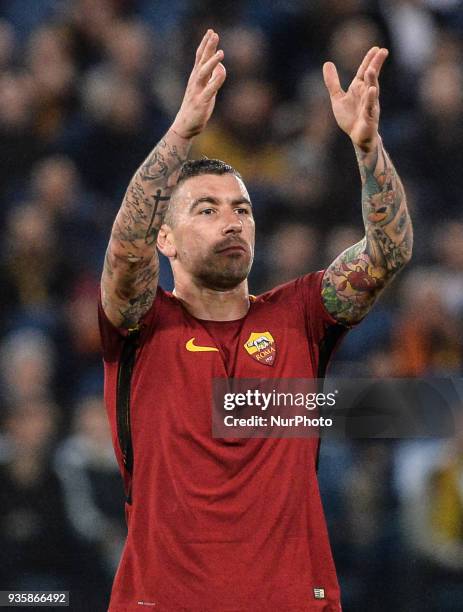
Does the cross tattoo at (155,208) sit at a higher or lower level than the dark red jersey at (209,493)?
higher

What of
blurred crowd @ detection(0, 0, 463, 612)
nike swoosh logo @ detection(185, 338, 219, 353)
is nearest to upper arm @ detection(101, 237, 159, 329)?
nike swoosh logo @ detection(185, 338, 219, 353)

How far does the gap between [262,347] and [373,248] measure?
34 cm

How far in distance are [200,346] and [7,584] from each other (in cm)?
167

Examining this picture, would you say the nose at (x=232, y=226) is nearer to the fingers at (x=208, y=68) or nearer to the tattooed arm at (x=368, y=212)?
the tattooed arm at (x=368, y=212)

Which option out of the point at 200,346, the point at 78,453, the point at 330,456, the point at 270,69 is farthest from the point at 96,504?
the point at 270,69

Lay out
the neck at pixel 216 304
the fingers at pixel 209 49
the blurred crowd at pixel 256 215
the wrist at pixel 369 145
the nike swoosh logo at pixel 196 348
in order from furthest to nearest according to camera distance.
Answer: the blurred crowd at pixel 256 215 → the neck at pixel 216 304 → the nike swoosh logo at pixel 196 348 → the wrist at pixel 369 145 → the fingers at pixel 209 49

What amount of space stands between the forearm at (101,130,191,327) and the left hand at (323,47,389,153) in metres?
0.36

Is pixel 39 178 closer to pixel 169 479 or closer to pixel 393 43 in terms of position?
pixel 393 43

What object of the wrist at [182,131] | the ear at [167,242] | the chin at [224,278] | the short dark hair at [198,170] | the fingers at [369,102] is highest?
the short dark hair at [198,170]

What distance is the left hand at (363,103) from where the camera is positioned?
7.16 ft

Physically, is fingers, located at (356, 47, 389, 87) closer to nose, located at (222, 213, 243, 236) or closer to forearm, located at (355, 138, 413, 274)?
forearm, located at (355, 138, 413, 274)

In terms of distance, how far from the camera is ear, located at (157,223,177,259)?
8.27 ft

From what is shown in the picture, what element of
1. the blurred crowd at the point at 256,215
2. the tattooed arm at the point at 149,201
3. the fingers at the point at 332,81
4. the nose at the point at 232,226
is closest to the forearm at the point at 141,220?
the tattooed arm at the point at 149,201

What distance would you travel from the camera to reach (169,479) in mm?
2197
